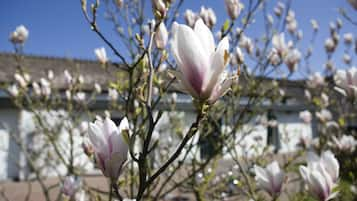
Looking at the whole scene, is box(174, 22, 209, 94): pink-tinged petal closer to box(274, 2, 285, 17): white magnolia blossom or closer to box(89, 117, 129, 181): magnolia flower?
box(89, 117, 129, 181): magnolia flower

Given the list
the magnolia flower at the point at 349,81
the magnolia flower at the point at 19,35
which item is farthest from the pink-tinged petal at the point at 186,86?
the magnolia flower at the point at 19,35

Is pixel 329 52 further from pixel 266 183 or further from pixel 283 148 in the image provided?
pixel 283 148

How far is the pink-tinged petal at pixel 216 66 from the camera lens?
0.68 metres

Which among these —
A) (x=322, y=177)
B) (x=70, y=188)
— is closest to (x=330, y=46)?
(x=322, y=177)

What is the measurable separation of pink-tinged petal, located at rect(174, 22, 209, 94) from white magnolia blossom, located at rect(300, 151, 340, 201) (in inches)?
Answer: 24.7

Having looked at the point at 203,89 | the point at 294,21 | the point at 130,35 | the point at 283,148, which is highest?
the point at 294,21

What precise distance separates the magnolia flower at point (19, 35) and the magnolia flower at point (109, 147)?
2.11 metres

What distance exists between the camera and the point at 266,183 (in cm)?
131

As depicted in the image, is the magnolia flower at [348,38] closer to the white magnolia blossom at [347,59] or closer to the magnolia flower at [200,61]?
the white magnolia blossom at [347,59]

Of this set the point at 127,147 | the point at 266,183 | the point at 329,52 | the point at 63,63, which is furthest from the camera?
the point at 63,63

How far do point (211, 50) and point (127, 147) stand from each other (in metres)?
0.33

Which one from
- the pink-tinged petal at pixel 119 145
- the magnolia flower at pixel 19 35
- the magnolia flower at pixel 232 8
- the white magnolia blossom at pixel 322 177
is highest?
the magnolia flower at pixel 19 35

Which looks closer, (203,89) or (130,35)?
(203,89)

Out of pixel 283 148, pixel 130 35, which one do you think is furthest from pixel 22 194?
pixel 283 148
